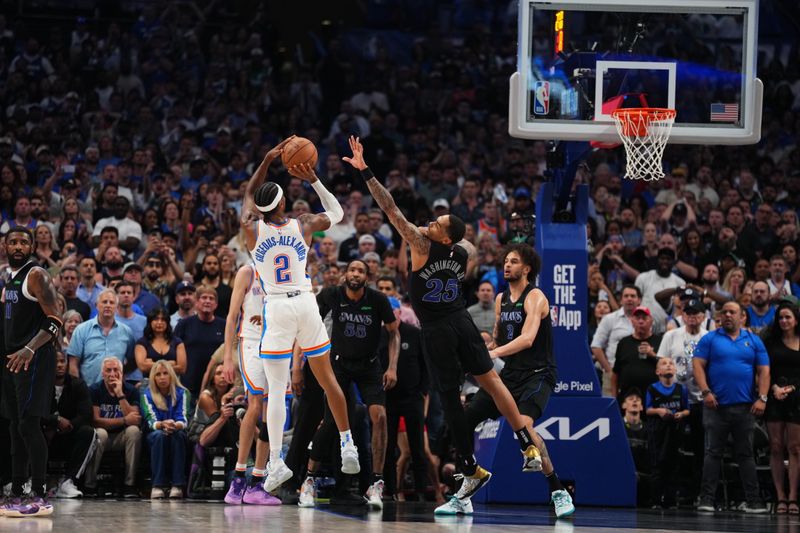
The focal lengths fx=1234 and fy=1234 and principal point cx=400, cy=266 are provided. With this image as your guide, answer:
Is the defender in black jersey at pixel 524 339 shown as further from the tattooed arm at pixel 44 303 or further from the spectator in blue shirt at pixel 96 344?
the spectator in blue shirt at pixel 96 344

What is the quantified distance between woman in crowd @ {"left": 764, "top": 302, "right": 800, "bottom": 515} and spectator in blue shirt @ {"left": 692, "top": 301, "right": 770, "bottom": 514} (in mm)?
202

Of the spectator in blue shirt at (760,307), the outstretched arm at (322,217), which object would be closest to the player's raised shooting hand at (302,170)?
the outstretched arm at (322,217)

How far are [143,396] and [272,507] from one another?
2937mm

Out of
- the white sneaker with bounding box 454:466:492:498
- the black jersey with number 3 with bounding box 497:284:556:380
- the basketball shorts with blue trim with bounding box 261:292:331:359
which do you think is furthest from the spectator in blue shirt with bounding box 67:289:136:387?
the white sneaker with bounding box 454:466:492:498

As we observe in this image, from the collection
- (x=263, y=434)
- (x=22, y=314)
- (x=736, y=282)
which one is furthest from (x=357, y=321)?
(x=736, y=282)

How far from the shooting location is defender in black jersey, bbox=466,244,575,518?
10.8 meters

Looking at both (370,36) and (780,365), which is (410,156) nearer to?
(370,36)

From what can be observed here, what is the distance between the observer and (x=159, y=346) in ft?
43.7

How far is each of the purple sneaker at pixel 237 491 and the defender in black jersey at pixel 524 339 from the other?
2.10 metres

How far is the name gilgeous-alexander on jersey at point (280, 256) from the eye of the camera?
10.2 m

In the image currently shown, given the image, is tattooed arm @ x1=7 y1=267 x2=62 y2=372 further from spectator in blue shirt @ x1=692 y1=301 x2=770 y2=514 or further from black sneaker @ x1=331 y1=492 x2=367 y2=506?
spectator in blue shirt @ x1=692 y1=301 x2=770 y2=514

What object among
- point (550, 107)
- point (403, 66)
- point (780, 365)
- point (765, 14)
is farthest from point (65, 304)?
point (765, 14)

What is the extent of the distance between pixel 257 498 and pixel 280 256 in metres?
2.23

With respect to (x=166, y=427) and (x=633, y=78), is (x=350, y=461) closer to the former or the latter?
(x=166, y=427)
